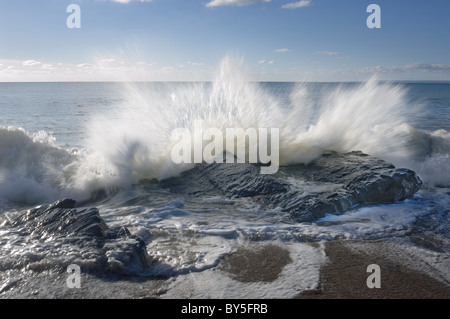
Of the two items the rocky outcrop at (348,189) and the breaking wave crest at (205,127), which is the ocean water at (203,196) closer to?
the breaking wave crest at (205,127)

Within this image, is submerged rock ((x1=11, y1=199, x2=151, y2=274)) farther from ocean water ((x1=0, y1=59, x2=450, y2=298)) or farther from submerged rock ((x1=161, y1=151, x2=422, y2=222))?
submerged rock ((x1=161, y1=151, x2=422, y2=222))

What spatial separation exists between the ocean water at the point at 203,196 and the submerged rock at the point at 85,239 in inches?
2.0

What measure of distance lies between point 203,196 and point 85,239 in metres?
2.66

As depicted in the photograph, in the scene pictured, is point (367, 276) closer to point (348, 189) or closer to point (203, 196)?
point (348, 189)

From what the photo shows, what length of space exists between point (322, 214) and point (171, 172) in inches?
143

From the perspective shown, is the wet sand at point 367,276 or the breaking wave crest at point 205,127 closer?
the wet sand at point 367,276

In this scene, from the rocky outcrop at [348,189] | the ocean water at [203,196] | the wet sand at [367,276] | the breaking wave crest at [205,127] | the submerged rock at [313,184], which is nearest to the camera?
the wet sand at [367,276]

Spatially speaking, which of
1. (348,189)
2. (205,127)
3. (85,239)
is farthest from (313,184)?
(85,239)

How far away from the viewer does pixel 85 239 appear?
3.79 metres

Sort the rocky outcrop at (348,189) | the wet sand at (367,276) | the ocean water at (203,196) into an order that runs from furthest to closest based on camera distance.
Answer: the rocky outcrop at (348,189) < the ocean water at (203,196) < the wet sand at (367,276)

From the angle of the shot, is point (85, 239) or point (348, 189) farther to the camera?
point (348, 189)

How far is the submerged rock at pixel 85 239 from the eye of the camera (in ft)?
11.2

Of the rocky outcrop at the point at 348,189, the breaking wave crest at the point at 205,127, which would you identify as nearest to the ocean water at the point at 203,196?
the breaking wave crest at the point at 205,127

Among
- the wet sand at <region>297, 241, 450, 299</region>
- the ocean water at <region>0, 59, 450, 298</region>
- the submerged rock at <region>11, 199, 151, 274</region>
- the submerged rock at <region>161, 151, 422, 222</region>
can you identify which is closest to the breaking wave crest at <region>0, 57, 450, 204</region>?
the ocean water at <region>0, 59, 450, 298</region>
